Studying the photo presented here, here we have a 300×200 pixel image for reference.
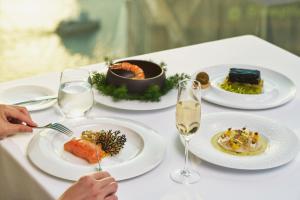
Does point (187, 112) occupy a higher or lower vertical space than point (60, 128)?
higher

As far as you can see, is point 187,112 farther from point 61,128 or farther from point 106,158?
point 61,128

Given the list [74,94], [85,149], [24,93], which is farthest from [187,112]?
[24,93]

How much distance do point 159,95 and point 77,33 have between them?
331 centimetres

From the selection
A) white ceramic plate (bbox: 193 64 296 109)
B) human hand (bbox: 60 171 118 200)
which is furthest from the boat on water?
human hand (bbox: 60 171 118 200)

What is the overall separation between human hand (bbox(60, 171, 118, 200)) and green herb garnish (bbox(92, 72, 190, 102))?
1.62ft

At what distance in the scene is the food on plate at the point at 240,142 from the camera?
59.0 inches

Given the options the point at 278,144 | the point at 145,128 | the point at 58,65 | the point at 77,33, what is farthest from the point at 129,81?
the point at 77,33

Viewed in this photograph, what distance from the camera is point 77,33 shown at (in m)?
4.93

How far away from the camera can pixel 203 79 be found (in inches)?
72.7

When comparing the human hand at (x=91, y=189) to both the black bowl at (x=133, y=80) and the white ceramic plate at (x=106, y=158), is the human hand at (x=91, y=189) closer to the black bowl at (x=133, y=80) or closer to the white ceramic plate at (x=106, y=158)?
the white ceramic plate at (x=106, y=158)

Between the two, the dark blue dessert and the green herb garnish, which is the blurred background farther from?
the green herb garnish

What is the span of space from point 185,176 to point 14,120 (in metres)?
0.51

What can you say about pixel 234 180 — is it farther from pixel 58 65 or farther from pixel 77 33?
pixel 77 33

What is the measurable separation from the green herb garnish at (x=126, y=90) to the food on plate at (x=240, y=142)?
25cm
